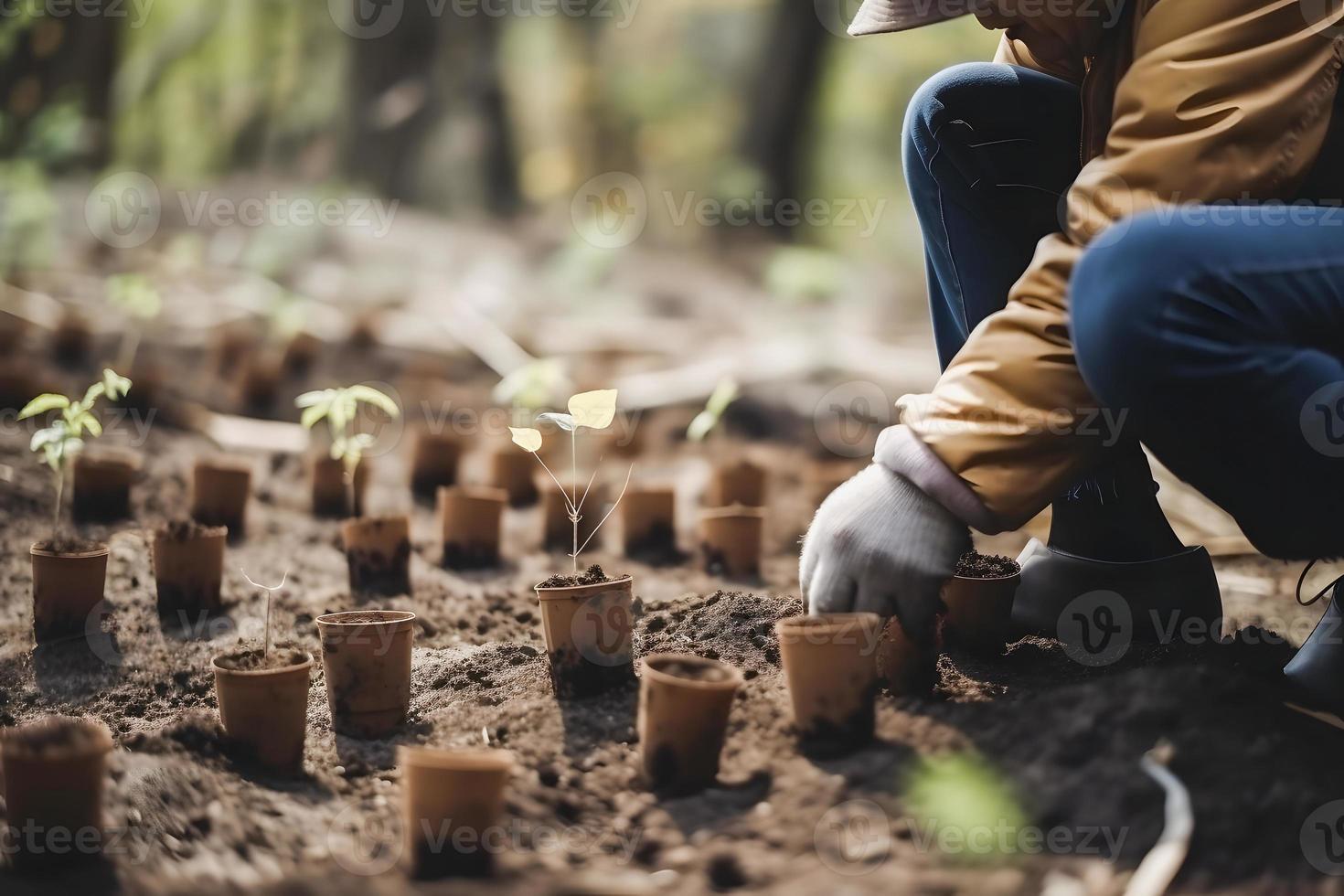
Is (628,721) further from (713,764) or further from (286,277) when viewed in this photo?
(286,277)

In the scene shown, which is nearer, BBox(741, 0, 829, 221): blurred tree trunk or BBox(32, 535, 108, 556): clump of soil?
BBox(32, 535, 108, 556): clump of soil

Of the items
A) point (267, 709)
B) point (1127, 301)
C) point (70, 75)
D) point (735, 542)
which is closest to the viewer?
point (1127, 301)

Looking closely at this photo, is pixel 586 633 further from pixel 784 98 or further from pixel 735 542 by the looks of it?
pixel 784 98

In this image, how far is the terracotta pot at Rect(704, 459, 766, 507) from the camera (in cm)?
345

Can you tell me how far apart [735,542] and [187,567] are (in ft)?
4.60

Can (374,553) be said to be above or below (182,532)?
below

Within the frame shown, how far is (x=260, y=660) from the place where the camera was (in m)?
1.78

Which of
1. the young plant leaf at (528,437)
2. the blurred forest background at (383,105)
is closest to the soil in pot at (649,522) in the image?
the young plant leaf at (528,437)

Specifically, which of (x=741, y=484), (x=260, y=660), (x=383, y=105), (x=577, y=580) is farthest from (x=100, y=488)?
(x=383, y=105)

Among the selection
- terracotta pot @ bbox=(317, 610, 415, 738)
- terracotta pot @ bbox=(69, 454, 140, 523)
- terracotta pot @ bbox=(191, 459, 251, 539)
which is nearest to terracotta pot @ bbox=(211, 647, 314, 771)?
terracotta pot @ bbox=(317, 610, 415, 738)

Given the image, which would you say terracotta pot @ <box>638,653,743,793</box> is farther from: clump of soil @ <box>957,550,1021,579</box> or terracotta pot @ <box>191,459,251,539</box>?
terracotta pot @ <box>191,459,251,539</box>

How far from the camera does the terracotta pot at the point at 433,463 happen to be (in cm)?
373

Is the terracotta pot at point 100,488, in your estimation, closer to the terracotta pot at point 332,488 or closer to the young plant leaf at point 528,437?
the terracotta pot at point 332,488

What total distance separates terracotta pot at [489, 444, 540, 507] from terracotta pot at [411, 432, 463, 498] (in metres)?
0.14
